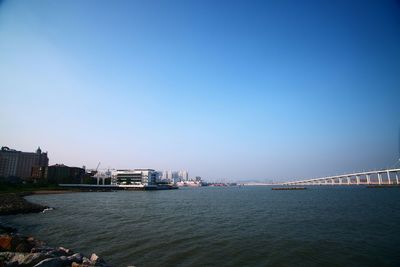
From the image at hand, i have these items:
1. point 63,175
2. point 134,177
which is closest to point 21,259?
point 134,177

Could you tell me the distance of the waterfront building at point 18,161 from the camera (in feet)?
507

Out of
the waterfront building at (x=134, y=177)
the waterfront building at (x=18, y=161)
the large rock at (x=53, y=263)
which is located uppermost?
the waterfront building at (x=18, y=161)

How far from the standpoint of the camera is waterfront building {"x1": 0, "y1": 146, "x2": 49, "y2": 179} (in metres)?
154

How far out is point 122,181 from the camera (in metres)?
154

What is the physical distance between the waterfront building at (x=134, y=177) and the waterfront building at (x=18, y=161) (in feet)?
182

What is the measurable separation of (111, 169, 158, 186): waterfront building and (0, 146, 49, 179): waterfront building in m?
55.5

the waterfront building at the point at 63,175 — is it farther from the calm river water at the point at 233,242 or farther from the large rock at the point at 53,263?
the large rock at the point at 53,263

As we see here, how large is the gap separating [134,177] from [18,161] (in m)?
A: 84.2

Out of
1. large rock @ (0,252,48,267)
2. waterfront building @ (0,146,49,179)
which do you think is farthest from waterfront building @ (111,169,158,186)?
large rock @ (0,252,48,267)

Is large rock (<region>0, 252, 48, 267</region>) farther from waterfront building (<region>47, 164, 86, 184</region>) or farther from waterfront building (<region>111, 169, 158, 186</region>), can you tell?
waterfront building (<region>47, 164, 86, 184</region>)

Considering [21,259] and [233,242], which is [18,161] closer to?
[21,259]

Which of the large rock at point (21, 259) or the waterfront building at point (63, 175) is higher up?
the waterfront building at point (63, 175)

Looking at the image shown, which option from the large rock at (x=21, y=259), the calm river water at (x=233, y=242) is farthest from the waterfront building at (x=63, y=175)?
the large rock at (x=21, y=259)

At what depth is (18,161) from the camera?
16400 cm
